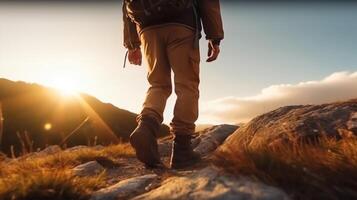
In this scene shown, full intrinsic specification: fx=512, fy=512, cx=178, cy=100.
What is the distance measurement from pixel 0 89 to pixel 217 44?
Answer: 108349mm

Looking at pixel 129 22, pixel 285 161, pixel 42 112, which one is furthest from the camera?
pixel 42 112

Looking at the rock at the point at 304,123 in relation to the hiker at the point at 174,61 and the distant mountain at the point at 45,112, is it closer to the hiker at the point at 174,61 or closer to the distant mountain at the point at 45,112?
the hiker at the point at 174,61

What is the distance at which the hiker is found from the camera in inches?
226

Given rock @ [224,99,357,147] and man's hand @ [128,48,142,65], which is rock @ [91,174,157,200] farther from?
man's hand @ [128,48,142,65]

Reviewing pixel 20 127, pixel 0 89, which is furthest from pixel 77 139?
pixel 0 89

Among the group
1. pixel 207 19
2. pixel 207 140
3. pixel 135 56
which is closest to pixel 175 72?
pixel 207 19

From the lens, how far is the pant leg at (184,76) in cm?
574

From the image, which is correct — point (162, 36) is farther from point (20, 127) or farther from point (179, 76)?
point (20, 127)

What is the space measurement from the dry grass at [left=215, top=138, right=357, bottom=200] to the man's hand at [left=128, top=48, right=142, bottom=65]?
2505 millimetres

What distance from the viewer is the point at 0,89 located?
108 m

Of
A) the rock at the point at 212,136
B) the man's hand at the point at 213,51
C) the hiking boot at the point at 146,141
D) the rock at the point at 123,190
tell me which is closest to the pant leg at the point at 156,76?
the hiking boot at the point at 146,141

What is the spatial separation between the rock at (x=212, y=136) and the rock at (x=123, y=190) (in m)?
5.13

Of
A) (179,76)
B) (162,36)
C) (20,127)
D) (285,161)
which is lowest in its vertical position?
(20,127)

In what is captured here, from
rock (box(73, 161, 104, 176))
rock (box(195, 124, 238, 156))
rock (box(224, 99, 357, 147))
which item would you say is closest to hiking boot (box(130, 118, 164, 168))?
rock (box(73, 161, 104, 176))
